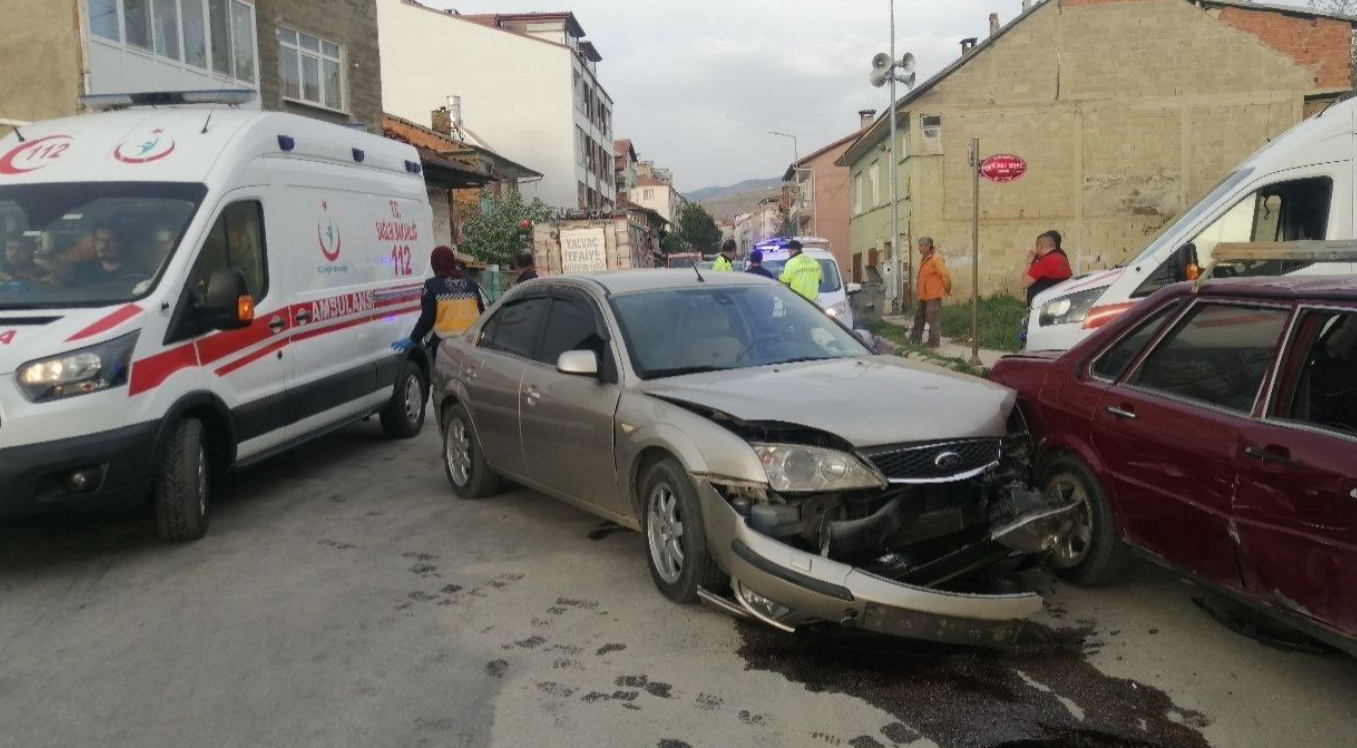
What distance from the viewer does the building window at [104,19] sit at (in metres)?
15.1

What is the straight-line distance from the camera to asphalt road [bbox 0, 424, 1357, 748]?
3762 millimetres

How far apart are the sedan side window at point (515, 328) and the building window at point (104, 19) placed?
37.4ft

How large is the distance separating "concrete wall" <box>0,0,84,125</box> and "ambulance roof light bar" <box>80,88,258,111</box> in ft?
26.4

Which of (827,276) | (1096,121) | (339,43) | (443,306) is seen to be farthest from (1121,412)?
(1096,121)

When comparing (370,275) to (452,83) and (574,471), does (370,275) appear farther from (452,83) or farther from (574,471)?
(452,83)

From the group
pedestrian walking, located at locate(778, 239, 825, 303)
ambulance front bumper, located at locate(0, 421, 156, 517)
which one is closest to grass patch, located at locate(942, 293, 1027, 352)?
pedestrian walking, located at locate(778, 239, 825, 303)

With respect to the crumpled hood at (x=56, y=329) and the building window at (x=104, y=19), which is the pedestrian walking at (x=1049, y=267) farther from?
the building window at (x=104, y=19)

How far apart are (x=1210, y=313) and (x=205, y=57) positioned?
1774 cm

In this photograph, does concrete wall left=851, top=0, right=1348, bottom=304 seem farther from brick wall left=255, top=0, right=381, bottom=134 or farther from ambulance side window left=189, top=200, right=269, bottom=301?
ambulance side window left=189, top=200, right=269, bottom=301

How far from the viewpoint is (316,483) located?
8.09 meters

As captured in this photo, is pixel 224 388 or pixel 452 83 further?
pixel 452 83

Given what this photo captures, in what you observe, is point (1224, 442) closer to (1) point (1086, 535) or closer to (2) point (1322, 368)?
(2) point (1322, 368)

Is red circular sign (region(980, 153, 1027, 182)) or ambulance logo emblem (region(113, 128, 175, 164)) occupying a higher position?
red circular sign (region(980, 153, 1027, 182))

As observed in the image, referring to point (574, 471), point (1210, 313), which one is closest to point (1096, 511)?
point (1210, 313)
